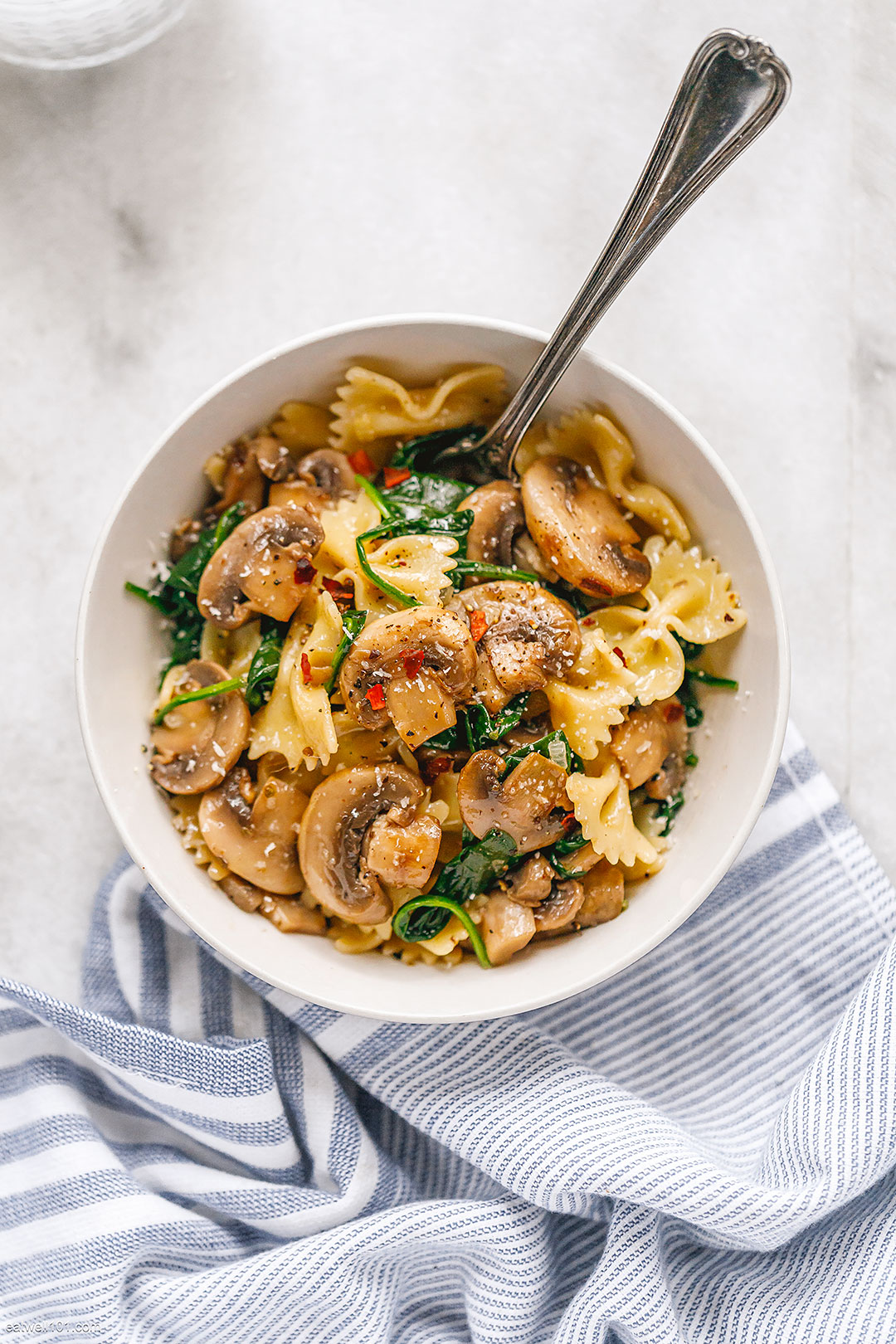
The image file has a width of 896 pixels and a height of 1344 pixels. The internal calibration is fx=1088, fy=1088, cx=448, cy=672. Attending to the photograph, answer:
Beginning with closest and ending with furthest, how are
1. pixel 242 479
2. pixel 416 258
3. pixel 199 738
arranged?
pixel 199 738 → pixel 242 479 → pixel 416 258

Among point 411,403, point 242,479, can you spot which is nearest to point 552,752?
point 411,403

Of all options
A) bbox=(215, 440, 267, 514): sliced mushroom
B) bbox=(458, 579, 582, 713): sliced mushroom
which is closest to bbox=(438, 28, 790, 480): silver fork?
bbox=(458, 579, 582, 713): sliced mushroom

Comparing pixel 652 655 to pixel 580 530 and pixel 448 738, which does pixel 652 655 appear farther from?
pixel 448 738

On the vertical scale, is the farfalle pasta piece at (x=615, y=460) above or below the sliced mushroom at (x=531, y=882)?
above

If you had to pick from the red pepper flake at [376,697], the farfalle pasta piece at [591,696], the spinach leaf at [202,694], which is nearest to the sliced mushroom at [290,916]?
the spinach leaf at [202,694]

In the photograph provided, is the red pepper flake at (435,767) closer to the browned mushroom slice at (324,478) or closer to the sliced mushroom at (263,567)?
the sliced mushroom at (263,567)

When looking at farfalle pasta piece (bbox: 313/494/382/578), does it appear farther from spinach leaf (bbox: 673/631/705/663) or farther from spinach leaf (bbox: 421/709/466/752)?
spinach leaf (bbox: 673/631/705/663)

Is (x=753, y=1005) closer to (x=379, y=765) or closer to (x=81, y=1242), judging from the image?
(x=379, y=765)
